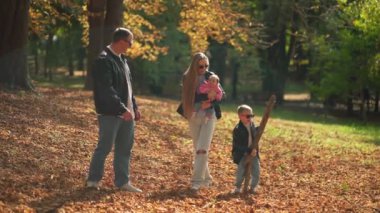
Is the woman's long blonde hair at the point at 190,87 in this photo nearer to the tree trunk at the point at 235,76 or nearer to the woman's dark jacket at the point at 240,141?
the woman's dark jacket at the point at 240,141

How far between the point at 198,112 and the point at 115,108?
5.10 ft

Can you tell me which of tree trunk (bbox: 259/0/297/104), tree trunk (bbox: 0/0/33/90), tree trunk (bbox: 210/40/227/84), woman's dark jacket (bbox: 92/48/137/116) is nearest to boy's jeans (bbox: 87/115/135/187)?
woman's dark jacket (bbox: 92/48/137/116)

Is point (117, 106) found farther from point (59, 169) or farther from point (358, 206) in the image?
point (358, 206)

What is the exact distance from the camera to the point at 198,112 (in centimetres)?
840

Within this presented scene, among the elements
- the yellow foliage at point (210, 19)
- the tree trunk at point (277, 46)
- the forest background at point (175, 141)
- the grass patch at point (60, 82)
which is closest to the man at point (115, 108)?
the forest background at point (175, 141)

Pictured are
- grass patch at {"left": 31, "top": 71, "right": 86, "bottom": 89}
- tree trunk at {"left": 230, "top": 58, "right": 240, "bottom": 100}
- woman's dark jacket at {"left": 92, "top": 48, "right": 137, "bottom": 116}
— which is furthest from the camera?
tree trunk at {"left": 230, "top": 58, "right": 240, "bottom": 100}

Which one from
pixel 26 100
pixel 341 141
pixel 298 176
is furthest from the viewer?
pixel 341 141

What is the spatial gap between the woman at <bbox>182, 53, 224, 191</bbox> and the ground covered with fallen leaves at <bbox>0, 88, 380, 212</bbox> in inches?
15.3

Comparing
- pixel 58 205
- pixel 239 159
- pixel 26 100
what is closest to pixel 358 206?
pixel 239 159

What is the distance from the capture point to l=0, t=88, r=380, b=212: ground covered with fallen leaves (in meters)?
7.43

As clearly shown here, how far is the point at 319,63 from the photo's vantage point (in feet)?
107

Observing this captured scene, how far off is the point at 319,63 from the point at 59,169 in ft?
84.5

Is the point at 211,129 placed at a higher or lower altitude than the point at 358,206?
higher

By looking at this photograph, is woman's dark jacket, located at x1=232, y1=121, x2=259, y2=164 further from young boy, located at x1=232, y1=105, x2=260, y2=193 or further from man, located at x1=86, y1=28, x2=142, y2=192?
man, located at x1=86, y1=28, x2=142, y2=192
